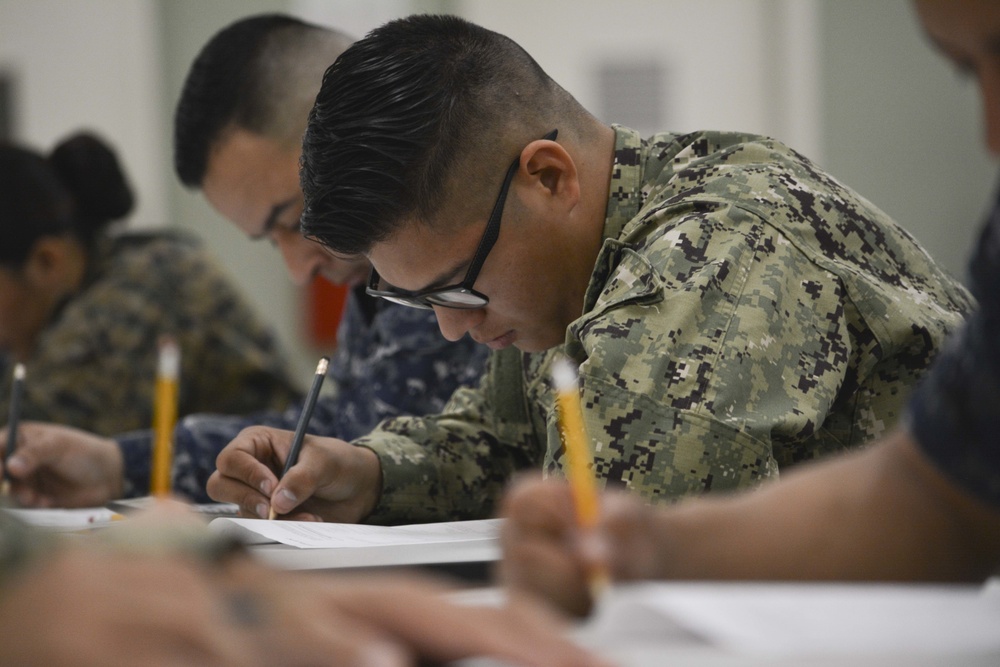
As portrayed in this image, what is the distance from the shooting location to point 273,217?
2082 mm

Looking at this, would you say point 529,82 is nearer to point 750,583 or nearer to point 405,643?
point 750,583

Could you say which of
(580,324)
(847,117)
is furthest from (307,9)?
(580,324)

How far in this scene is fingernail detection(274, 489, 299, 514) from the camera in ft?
4.84

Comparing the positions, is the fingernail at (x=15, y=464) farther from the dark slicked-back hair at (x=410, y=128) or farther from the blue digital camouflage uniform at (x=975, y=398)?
the blue digital camouflage uniform at (x=975, y=398)

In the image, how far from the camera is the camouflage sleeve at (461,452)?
5.32 ft

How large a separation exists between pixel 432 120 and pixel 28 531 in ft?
2.98

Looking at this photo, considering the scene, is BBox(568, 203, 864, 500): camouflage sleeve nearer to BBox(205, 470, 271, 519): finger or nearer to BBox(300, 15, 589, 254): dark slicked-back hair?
BBox(300, 15, 589, 254): dark slicked-back hair

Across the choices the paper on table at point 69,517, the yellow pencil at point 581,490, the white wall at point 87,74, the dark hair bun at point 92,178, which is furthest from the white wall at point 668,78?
the yellow pencil at point 581,490

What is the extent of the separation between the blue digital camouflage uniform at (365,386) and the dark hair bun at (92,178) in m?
0.92

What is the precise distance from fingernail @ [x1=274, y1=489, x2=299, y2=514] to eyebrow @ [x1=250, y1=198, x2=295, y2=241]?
28.9 inches

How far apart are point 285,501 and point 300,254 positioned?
0.66 metres

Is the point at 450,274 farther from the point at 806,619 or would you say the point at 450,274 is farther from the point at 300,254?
the point at 806,619

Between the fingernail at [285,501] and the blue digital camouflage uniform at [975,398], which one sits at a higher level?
the blue digital camouflage uniform at [975,398]

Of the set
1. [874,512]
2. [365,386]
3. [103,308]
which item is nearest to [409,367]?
[365,386]
